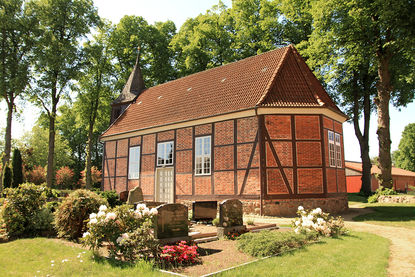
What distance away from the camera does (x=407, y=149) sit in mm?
56094

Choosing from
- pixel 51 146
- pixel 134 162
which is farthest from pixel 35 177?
pixel 134 162

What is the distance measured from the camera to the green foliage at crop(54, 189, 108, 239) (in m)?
8.95

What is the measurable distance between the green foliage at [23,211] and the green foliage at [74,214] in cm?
142

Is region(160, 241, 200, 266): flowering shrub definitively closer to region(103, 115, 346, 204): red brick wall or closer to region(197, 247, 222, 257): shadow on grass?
region(197, 247, 222, 257): shadow on grass

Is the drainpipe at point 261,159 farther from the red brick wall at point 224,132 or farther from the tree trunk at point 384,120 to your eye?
the tree trunk at point 384,120

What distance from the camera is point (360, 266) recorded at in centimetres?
618

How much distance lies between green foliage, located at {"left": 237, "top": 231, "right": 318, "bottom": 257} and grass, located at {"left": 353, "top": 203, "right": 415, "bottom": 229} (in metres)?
5.87

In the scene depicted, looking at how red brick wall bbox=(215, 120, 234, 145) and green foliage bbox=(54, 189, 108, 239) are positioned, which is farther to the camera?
red brick wall bbox=(215, 120, 234, 145)

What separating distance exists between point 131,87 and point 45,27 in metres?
7.94

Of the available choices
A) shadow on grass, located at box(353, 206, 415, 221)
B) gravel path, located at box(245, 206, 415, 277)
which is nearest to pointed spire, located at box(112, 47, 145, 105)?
gravel path, located at box(245, 206, 415, 277)

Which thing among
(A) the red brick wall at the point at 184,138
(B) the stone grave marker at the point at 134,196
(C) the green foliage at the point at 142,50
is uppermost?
(C) the green foliage at the point at 142,50

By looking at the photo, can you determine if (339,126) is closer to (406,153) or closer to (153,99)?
(153,99)

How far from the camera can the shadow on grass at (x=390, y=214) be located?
13.3m

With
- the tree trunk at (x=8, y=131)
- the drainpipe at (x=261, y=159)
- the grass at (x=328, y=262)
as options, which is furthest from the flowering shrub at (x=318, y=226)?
the tree trunk at (x=8, y=131)
